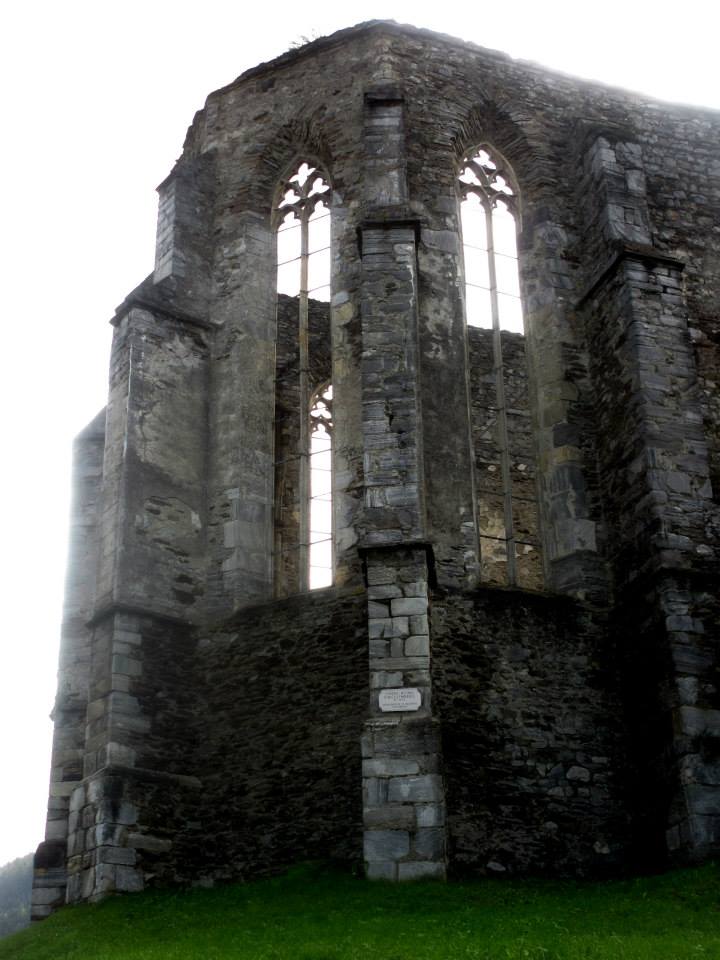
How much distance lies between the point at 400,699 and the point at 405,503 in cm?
236

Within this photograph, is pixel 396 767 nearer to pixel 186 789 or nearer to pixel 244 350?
pixel 186 789

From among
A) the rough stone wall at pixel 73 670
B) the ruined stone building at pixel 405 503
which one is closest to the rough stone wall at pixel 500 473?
the ruined stone building at pixel 405 503

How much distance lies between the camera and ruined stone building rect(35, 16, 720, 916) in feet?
54.2

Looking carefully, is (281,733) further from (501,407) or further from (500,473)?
(501,407)

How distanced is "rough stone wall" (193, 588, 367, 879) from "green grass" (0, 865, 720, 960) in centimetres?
63

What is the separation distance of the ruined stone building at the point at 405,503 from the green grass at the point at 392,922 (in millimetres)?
658

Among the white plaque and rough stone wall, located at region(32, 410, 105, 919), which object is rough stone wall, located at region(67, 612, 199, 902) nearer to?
rough stone wall, located at region(32, 410, 105, 919)

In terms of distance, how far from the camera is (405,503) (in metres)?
16.8

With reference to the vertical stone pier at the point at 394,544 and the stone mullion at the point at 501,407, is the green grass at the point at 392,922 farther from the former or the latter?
the stone mullion at the point at 501,407

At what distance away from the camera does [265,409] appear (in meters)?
20.0

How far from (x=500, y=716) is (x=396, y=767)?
215 cm

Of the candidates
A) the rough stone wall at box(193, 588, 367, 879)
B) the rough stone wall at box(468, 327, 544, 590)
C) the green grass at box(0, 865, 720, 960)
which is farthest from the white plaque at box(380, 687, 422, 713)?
the rough stone wall at box(468, 327, 544, 590)

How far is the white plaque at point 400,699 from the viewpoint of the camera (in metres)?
15.5

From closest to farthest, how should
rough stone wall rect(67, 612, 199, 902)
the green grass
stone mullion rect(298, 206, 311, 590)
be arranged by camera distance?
the green grass → rough stone wall rect(67, 612, 199, 902) → stone mullion rect(298, 206, 311, 590)
